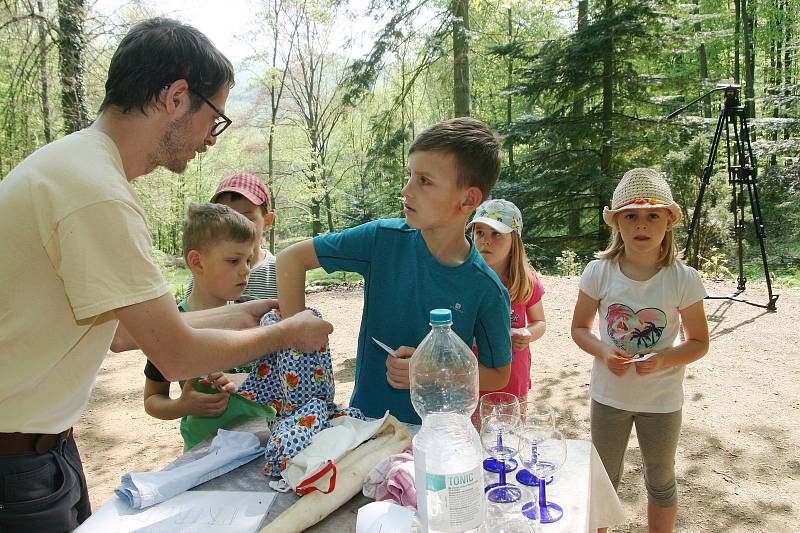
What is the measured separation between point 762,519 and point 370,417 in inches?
113

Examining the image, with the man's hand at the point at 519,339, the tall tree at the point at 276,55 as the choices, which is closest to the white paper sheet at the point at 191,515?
the man's hand at the point at 519,339

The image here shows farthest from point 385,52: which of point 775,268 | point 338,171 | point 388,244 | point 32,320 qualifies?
point 338,171

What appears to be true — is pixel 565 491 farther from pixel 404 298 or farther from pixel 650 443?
pixel 650 443

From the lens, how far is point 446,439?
1.41 m

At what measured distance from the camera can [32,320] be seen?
4.94ft

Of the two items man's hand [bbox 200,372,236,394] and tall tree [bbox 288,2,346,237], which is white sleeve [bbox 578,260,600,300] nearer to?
man's hand [bbox 200,372,236,394]

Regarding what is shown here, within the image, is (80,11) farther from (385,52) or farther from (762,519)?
(762,519)

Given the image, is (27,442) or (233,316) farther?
(233,316)

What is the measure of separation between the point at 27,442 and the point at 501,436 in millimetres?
1444

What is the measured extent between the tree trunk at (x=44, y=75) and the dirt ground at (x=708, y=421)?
3.60 meters

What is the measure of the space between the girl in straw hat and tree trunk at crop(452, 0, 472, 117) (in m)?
7.18

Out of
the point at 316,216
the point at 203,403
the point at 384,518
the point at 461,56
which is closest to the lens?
the point at 384,518

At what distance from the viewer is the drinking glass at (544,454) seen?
1512 millimetres

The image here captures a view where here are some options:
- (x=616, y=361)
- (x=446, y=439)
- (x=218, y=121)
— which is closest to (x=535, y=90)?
(x=616, y=361)
